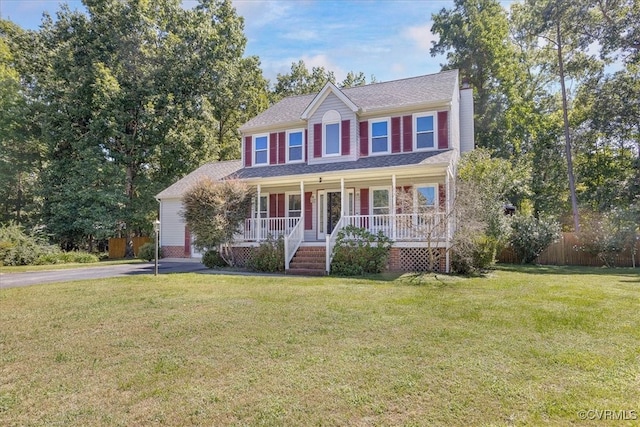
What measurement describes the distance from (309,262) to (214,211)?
4.39 metres

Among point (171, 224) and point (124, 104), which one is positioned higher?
point (124, 104)

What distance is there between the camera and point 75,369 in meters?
4.55

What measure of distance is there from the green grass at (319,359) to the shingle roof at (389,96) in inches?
396

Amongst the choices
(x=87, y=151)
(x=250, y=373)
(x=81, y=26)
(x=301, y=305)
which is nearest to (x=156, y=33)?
(x=81, y=26)

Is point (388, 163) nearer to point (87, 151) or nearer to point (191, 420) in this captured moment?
point (191, 420)

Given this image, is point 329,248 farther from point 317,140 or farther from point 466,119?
point 466,119

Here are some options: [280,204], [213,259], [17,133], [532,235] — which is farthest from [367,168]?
[17,133]

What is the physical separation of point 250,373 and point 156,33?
28320 mm

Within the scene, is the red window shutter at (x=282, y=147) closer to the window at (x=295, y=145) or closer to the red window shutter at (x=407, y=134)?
the window at (x=295, y=145)

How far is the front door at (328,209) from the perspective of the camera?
17.4 m

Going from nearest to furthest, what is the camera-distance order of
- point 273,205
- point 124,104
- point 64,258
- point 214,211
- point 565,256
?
point 214,211
point 273,205
point 565,256
point 64,258
point 124,104

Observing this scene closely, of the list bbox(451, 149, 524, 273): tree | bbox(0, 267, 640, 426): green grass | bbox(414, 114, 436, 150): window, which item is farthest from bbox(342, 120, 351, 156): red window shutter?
bbox(0, 267, 640, 426): green grass

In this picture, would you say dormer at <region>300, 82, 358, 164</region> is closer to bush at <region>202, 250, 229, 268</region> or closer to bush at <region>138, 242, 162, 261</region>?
bush at <region>202, 250, 229, 268</region>

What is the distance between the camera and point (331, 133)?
669 inches
